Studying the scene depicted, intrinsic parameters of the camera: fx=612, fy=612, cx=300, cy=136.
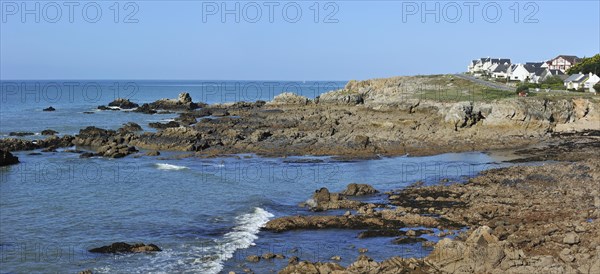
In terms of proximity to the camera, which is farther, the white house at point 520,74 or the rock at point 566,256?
the white house at point 520,74

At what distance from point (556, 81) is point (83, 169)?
65.0 m

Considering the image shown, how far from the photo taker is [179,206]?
2745cm

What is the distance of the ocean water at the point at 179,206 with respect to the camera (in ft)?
64.3

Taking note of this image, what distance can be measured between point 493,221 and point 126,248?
1309cm

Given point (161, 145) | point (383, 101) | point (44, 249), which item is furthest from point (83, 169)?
point (383, 101)

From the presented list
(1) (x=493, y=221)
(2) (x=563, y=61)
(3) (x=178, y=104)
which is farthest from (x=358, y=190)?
(2) (x=563, y=61)

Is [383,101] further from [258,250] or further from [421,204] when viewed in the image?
[258,250]

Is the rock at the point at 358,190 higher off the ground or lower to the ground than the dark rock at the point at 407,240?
higher

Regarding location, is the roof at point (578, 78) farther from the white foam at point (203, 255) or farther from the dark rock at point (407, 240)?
the white foam at point (203, 255)

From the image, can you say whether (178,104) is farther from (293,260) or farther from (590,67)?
(293,260)

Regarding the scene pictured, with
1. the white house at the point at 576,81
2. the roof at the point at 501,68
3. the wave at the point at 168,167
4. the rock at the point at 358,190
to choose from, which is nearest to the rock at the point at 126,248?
the rock at the point at 358,190

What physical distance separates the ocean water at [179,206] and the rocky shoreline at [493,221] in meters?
1.31

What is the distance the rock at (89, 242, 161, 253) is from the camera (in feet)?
66.8

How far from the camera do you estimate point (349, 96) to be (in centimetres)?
8281
